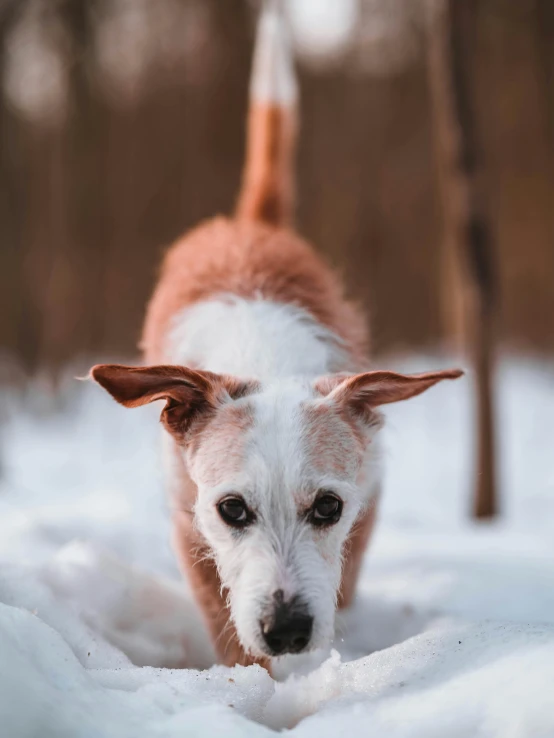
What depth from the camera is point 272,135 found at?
13.1ft

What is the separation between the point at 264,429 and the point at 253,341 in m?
0.56

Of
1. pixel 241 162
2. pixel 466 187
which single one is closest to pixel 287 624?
pixel 466 187

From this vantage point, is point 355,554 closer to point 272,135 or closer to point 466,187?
point 272,135

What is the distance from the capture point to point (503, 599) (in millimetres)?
2596

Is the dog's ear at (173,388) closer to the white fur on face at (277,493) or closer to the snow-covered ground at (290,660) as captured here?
the white fur on face at (277,493)

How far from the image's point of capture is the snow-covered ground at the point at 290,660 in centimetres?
154

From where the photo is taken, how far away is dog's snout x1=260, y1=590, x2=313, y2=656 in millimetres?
1900

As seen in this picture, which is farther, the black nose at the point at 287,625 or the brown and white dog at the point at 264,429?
the brown and white dog at the point at 264,429

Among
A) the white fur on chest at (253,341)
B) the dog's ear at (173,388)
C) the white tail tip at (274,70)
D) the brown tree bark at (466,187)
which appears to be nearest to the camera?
the dog's ear at (173,388)

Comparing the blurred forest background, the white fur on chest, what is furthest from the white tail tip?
the blurred forest background

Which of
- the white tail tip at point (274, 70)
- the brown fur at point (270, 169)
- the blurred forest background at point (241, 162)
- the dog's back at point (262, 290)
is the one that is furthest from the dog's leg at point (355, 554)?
the blurred forest background at point (241, 162)

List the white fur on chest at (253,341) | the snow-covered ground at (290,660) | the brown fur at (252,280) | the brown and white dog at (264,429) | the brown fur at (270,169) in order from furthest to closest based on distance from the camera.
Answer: the brown fur at (270,169) < the brown fur at (252,280) < the white fur on chest at (253,341) < the brown and white dog at (264,429) < the snow-covered ground at (290,660)

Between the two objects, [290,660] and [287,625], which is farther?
[290,660]

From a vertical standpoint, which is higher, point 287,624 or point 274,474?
point 274,474
